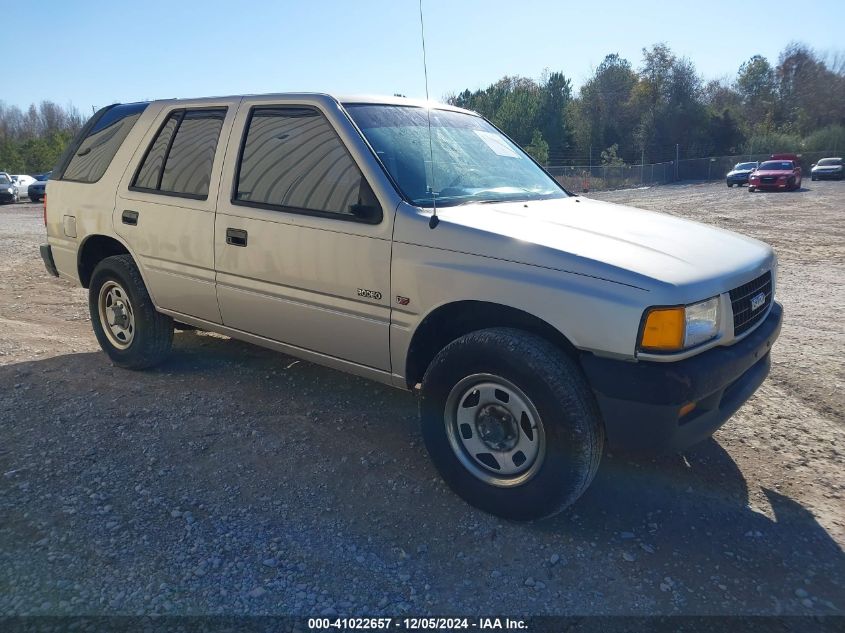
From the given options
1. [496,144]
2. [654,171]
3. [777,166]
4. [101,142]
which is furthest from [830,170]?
[101,142]

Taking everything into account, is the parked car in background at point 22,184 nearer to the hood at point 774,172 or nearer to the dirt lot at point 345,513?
the dirt lot at point 345,513

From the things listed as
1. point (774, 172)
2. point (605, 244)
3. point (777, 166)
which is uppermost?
point (777, 166)

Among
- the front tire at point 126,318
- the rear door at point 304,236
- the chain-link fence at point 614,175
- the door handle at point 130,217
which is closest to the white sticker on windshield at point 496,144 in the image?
the rear door at point 304,236

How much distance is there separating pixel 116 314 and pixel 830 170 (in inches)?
1748

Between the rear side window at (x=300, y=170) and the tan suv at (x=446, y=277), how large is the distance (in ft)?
0.04

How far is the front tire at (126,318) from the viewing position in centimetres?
480

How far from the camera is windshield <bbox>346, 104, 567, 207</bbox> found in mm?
3557

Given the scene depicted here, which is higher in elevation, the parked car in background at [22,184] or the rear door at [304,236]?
the parked car in background at [22,184]

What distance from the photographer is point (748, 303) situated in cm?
314

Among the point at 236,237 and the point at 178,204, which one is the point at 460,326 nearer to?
the point at 236,237

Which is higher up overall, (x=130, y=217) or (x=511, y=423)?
(x=130, y=217)

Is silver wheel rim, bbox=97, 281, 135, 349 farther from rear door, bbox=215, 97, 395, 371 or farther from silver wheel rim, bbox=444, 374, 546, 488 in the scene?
silver wheel rim, bbox=444, 374, 546, 488

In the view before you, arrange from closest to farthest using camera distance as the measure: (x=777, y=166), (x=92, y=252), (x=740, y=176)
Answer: (x=92, y=252)
(x=777, y=166)
(x=740, y=176)

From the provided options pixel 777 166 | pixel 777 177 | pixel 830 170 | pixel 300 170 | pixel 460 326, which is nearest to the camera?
pixel 460 326
